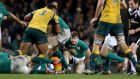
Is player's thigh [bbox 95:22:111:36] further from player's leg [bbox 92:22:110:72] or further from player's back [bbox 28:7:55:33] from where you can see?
player's back [bbox 28:7:55:33]

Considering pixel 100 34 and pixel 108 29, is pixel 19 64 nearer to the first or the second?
pixel 100 34

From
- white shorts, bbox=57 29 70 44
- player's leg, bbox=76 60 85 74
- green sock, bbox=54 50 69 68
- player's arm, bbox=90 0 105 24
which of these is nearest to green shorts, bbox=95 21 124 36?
player's arm, bbox=90 0 105 24

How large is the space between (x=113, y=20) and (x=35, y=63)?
2131mm

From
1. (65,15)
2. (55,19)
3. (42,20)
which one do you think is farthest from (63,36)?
(65,15)

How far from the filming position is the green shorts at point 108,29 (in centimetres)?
1382

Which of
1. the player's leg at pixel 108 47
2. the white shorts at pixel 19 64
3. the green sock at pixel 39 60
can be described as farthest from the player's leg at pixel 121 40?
the white shorts at pixel 19 64

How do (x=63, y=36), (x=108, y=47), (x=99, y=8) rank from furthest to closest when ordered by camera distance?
(x=63, y=36) → (x=108, y=47) → (x=99, y=8)

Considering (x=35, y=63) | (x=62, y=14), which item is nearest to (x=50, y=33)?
(x=35, y=63)

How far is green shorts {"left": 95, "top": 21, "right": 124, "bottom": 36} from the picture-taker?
544 inches

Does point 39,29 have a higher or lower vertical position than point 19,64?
higher

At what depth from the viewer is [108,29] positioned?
45.4ft

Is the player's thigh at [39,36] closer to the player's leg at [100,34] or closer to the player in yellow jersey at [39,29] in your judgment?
the player in yellow jersey at [39,29]

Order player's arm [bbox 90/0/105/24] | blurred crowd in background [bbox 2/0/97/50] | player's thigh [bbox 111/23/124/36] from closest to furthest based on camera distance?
player's arm [bbox 90/0/105/24] < player's thigh [bbox 111/23/124/36] < blurred crowd in background [bbox 2/0/97/50]

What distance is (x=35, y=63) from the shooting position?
14531 mm
